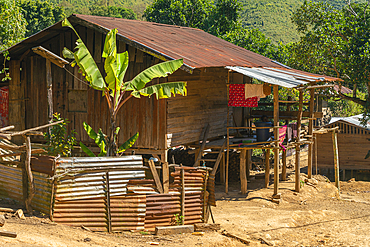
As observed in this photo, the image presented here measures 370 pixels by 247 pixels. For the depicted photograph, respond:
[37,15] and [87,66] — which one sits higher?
[37,15]

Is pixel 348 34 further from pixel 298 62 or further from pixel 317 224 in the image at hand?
pixel 317 224

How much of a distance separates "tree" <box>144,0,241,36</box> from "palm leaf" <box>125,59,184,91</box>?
20.3 m

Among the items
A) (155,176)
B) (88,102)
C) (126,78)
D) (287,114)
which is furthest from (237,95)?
(155,176)

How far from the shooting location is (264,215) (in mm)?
11852

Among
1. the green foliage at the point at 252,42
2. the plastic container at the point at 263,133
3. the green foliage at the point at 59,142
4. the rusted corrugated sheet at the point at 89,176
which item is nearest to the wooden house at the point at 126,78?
the plastic container at the point at 263,133

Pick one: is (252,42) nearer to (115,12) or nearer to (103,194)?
(103,194)

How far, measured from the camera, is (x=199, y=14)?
32375 mm

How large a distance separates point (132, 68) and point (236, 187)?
21.4 feet

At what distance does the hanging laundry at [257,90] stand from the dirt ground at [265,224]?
3.57 meters

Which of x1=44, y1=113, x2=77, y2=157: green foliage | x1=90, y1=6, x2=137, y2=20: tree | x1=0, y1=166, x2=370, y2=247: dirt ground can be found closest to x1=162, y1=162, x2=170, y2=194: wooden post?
x1=0, y1=166, x2=370, y2=247: dirt ground

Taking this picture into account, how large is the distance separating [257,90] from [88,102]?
18.2 ft

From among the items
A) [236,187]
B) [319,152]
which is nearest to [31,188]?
[236,187]

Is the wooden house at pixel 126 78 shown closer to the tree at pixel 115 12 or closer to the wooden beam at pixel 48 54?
the wooden beam at pixel 48 54

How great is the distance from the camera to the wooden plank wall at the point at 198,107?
12.5 meters
